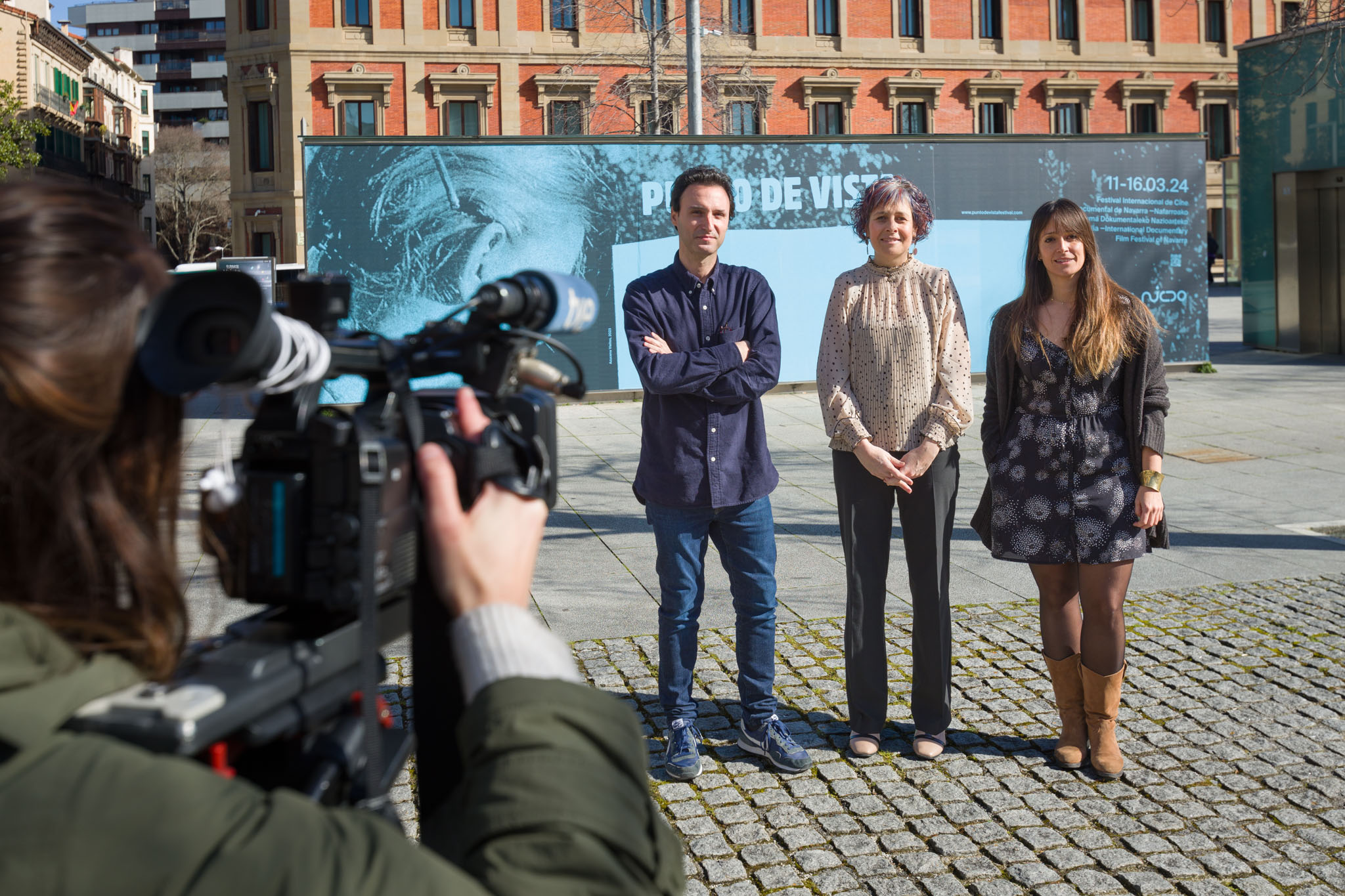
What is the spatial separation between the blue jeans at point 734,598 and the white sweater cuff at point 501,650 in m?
2.95

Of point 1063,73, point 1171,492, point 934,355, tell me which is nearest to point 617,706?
point 934,355

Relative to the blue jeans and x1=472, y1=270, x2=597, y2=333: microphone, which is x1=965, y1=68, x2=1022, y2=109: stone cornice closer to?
the blue jeans

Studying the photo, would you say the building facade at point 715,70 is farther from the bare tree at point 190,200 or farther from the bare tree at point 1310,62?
the bare tree at point 190,200

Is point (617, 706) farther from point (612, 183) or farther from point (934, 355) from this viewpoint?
point (612, 183)

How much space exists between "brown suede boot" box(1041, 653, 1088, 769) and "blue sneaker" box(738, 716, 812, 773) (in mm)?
859

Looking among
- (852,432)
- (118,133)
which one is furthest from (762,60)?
(118,133)

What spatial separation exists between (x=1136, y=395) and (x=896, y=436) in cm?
80

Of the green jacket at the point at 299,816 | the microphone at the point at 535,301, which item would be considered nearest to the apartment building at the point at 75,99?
the microphone at the point at 535,301

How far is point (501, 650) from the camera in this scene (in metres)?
1.18

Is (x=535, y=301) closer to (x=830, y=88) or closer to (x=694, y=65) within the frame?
(x=694, y=65)

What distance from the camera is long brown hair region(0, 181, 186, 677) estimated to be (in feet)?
3.19

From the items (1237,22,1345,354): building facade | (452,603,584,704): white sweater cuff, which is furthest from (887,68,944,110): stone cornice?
(452,603,584,704): white sweater cuff

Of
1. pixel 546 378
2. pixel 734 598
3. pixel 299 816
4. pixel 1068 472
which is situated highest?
pixel 546 378

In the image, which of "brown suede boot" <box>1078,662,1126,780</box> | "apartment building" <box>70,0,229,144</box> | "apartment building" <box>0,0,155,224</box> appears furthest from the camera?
"apartment building" <box>70,0,229,144</box>
